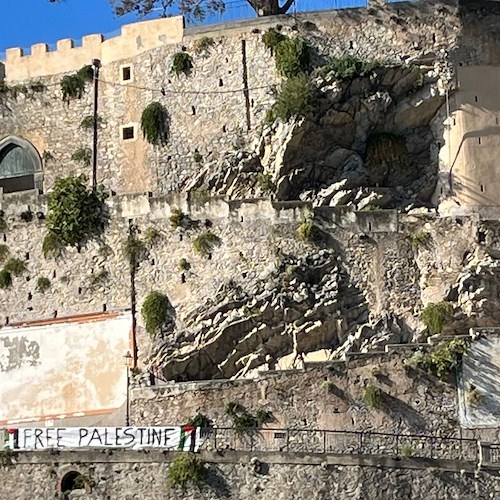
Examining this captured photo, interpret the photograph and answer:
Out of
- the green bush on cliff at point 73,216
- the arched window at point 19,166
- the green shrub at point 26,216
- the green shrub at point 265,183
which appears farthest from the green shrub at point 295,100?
the arched window at point 19,166

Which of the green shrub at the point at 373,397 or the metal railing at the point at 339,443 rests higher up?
the green shrub at the point at 373,397

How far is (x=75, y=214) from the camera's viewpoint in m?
37.8

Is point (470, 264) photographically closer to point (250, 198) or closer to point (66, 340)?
point (250, 198)

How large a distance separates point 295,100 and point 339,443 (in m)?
9.51

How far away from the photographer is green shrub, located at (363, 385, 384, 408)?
1286 inches

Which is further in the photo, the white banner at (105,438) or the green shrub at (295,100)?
the green shrub at (295,100)

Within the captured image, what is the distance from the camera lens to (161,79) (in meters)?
40.2

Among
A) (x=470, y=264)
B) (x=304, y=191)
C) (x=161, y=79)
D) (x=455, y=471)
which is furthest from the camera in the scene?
(x=161, y=79)

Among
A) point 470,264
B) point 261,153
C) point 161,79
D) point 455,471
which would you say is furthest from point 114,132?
point 455,471

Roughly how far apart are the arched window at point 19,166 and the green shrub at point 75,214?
3.20 metres

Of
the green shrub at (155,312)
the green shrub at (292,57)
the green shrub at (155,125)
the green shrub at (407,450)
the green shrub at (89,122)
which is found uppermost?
the green shrub at (292,57)

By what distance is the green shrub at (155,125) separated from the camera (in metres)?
39.7

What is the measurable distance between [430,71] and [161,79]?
7339 mm

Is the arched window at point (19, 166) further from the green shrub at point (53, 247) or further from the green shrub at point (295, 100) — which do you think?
the green shrub at point (295, 100)
